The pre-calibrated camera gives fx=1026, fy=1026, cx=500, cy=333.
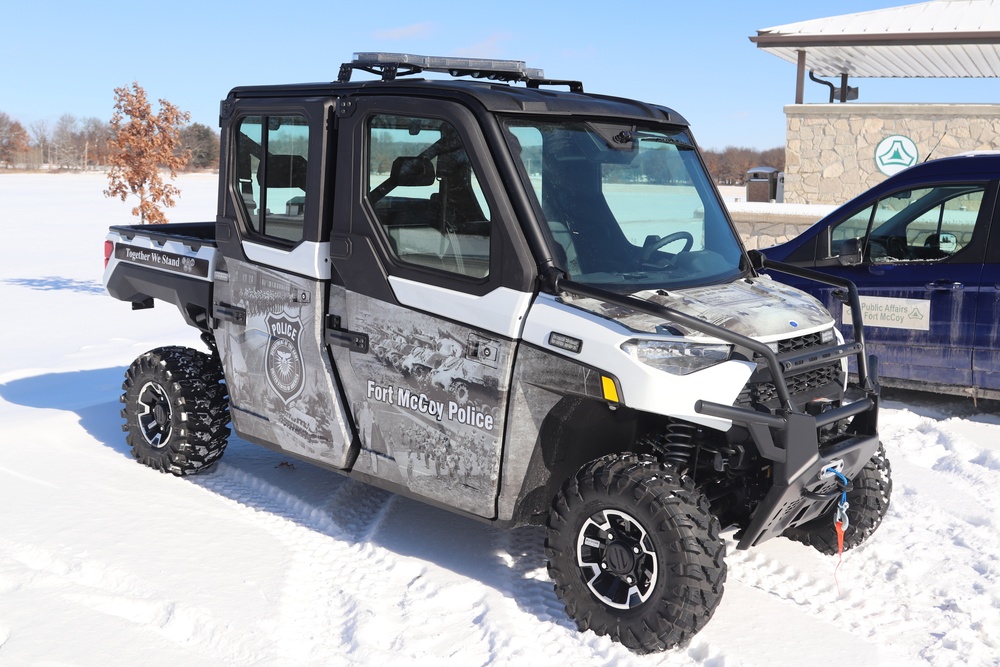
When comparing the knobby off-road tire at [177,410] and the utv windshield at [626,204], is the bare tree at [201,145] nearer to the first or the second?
the knobby off-road tire at [177,410]

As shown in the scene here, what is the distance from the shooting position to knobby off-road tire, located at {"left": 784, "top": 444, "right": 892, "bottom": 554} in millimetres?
4812

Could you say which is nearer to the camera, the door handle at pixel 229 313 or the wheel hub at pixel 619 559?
the wheel hub at pixel 619 559

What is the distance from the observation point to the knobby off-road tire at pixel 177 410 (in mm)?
5816

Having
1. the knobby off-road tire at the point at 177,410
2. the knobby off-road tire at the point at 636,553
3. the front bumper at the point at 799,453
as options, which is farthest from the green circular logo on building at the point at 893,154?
the knobby off-road tire at the point at 636,553

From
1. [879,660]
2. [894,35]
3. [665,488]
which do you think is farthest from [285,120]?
[894,35]

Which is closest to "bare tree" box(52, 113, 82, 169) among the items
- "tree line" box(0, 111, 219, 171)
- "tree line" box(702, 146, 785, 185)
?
"tree line" box(0, 111, 219, 171)

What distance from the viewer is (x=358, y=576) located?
461 centimetres

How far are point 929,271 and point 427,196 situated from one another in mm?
4489

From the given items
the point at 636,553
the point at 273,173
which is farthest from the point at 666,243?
the point at 273,173

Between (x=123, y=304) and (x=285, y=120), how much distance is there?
10.2 m

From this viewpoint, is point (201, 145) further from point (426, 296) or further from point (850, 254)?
point (426, 296)

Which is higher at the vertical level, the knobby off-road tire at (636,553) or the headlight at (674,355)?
the headlight at (674,355)

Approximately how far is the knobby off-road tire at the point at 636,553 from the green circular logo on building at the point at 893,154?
44.6 feet

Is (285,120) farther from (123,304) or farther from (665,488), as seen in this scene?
(123,304)
